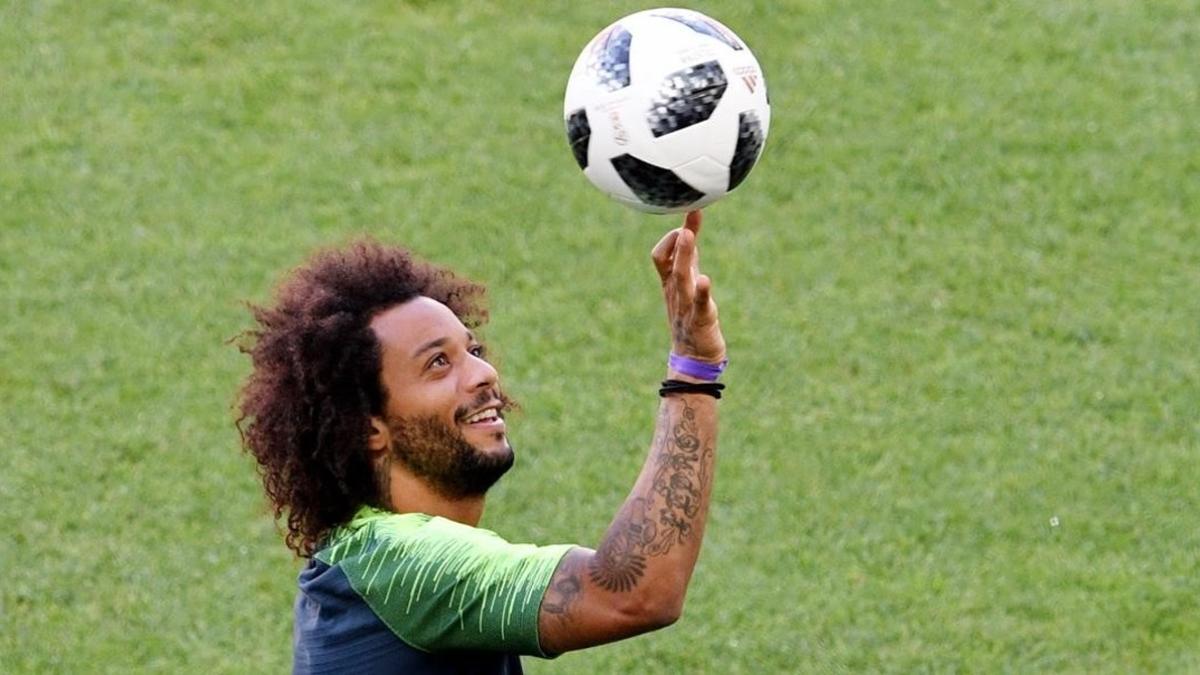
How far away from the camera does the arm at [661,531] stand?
4.14m

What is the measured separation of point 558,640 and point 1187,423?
19.4ft

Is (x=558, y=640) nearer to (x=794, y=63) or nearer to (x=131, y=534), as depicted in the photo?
→ (x=131, y=534)

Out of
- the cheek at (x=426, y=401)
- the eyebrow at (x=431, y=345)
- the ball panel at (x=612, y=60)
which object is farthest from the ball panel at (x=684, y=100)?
the cheek at (x=426, y=401)

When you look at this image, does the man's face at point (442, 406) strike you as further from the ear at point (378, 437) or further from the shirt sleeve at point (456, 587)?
the shirt sleeve at point (456, 587)

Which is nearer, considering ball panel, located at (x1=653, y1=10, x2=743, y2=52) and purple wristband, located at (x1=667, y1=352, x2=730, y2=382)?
purple wristband, located at (x1=667, y1=352, x2=730, y2=382)

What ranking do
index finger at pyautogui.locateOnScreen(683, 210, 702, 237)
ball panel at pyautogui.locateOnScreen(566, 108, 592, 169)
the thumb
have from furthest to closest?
1. ball panel at pyautogui.locateOnScreen(566, 108, 592, 169)
2. index finger at pyautogui.locateOnScreen(683, 210, 702, 237)
3. the thumb

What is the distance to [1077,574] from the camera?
8.41 meters

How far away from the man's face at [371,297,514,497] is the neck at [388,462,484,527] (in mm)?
20

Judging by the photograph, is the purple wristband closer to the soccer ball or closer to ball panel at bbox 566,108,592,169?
the soccer ball

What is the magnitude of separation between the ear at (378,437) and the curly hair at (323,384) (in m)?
0.01

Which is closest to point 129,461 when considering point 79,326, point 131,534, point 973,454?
point 131,534

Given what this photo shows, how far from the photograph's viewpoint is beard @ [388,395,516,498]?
181 inches

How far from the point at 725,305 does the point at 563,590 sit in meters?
6.12

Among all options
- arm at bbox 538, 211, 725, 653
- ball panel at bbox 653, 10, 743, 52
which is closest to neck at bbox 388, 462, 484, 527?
arm at bbox 538, 211, 725, 653
